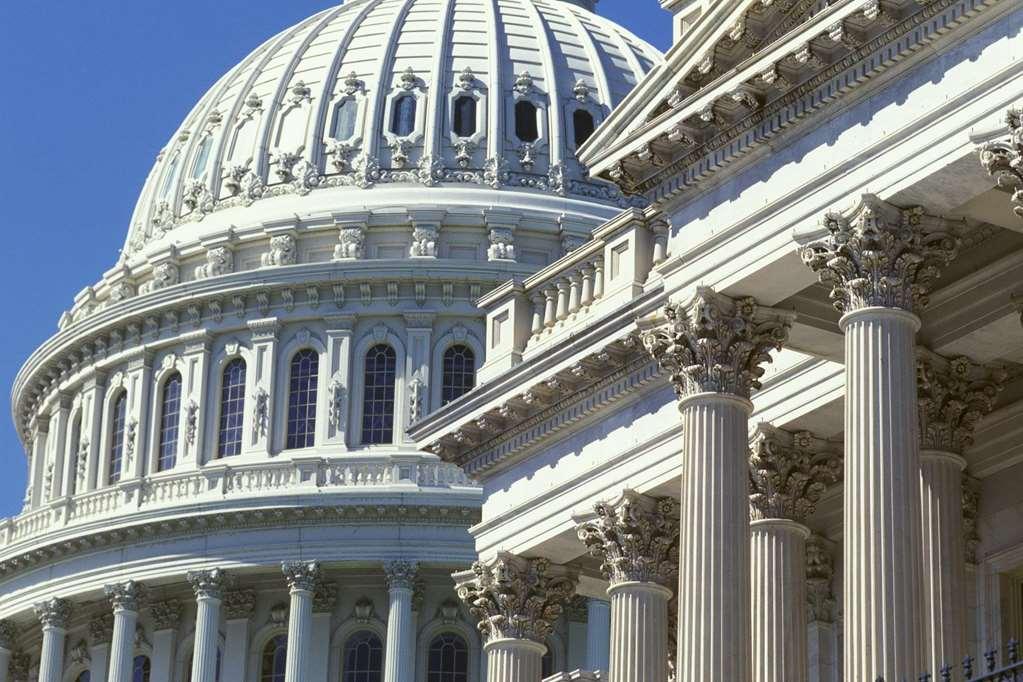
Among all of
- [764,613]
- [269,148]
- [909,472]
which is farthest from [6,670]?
[909,472]

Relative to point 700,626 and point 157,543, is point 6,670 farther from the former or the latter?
point 700,626

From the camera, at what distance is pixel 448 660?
104 m

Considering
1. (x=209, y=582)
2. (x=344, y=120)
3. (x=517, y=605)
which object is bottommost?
(x=517, y=605)

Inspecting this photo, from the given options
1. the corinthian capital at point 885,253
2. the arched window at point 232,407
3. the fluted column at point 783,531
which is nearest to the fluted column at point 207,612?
the arched window at point 232,407

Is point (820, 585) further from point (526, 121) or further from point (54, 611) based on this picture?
point (526, 121)

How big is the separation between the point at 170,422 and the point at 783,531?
6428 centimetres

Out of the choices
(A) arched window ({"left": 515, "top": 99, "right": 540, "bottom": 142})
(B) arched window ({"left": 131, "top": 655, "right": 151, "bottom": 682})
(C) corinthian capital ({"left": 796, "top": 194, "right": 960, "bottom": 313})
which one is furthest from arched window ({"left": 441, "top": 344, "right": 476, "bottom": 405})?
(C) corinthian capital ({"left": 796, "top": 194, "right": 960, "bottom": 313})

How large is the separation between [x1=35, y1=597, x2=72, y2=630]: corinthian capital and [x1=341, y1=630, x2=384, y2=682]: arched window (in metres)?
10.3

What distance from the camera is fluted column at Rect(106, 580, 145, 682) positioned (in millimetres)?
104250

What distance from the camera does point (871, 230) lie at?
39.4m

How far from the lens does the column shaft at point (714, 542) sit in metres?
40.8

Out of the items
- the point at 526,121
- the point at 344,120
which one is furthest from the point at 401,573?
the point at 526,121

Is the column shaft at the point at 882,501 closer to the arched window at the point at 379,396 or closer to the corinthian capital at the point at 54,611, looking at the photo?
the arched window at the point at 379,396

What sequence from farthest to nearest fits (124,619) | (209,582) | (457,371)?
(457,371) < (124,619) < (209,582)
